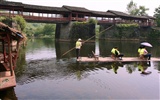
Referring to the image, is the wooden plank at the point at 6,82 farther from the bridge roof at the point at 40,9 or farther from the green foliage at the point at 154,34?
the green foliage at the point at 154,34

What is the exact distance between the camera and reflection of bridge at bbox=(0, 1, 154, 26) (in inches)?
1748

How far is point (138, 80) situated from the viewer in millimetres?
12703

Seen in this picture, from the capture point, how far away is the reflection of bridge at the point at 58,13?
44406 millimetres

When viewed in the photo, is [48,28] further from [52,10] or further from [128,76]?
[128,76]

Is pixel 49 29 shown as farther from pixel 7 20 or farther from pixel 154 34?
pixel 7 20

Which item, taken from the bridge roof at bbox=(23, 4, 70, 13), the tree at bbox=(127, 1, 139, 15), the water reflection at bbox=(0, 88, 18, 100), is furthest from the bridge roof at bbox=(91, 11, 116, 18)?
the water reflection at bbox=(0, 88, 18, 100)

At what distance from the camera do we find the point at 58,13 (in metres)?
53.4

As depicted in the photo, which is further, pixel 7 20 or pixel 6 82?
pixel 7 20

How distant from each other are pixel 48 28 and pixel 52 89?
285 feet

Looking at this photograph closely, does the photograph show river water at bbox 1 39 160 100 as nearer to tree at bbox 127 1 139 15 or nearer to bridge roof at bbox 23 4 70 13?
bridge roof at bbox 23 4 70 13

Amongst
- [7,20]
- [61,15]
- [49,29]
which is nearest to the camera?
[7,20]

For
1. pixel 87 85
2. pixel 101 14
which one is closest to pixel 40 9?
pixel 101 14

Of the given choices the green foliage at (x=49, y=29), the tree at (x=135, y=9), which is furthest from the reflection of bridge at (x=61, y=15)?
the green foliage at (x=49, y=29)

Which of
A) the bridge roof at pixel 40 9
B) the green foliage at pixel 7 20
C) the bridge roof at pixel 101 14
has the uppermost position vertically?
the bridge roof at pixel 40 9
